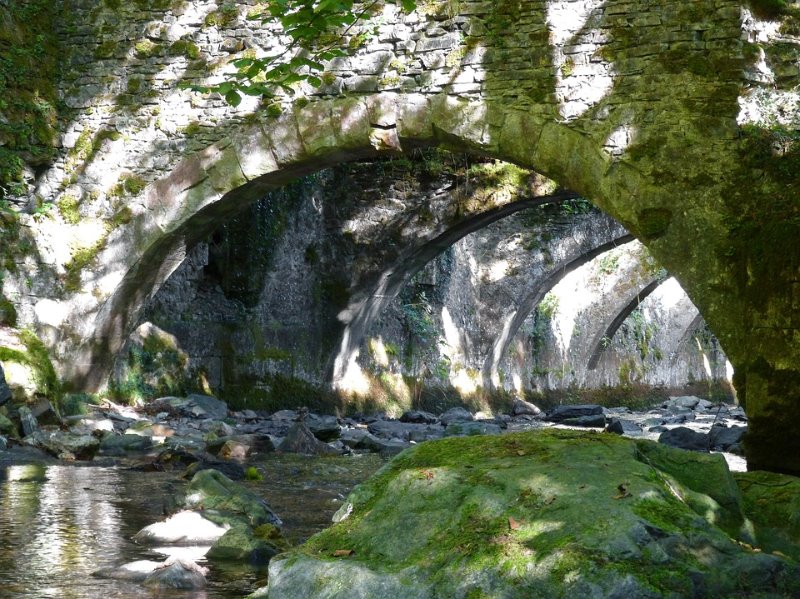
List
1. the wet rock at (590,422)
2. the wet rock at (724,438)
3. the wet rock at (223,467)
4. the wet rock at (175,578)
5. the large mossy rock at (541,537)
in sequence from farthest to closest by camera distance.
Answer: the wet rock at (590,422) < the wet rock at (724,438) < the wet rock at (223,467) < the wet rock at (175,578) < the large mossy rock at (541,537)

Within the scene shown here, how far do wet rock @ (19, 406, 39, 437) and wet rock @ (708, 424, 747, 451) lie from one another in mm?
4993

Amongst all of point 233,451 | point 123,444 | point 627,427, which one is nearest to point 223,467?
point 233,451

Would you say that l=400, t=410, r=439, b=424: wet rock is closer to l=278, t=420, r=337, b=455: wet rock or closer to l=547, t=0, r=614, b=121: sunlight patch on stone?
l=278, t=420, r=337, b=455: wet rock

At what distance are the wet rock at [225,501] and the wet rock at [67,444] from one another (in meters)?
2.15

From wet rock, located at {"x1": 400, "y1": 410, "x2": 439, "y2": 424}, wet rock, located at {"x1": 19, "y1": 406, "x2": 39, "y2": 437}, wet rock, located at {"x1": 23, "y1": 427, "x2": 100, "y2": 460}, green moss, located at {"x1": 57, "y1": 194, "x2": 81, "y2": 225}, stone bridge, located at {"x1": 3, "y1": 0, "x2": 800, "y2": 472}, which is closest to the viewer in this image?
stone bridge, located at {"x1": 3, "y1": 0, "x2": 800, "y2": 472}

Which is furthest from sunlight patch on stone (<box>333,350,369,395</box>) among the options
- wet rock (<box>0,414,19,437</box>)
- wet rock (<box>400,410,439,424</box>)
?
wet rock (<box>0,414,19,437</box>)

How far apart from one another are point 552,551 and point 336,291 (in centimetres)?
863

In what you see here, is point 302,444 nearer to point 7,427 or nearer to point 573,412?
point 7,427

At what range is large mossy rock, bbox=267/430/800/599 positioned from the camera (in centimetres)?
202

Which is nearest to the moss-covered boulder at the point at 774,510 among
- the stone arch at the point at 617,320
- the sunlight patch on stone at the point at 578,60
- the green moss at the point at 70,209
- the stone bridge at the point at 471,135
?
the stone bridge at the point at 471,135

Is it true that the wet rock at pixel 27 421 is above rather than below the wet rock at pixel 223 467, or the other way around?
above

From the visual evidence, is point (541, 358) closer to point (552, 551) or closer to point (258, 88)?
point (258, 88)

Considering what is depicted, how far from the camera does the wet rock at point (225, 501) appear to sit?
13.0 feet

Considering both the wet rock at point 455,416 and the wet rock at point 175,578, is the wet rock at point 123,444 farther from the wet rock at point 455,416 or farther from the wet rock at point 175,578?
the wet rock at point 455,416
